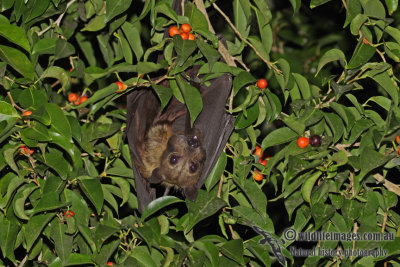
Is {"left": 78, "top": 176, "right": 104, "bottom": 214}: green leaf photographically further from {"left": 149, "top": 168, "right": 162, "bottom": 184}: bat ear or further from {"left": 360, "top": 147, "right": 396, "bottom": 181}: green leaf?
{"left": 360, "top": 147, "right": 396, "bottom": 181}: green leaf

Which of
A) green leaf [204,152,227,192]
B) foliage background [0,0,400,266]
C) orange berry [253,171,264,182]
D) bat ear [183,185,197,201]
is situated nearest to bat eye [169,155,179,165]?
bat ear [183,185,197,201]

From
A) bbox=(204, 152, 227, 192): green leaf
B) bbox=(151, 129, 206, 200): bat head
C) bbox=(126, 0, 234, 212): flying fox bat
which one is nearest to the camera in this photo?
bbox=(204, 152, 227, 192): green leaf

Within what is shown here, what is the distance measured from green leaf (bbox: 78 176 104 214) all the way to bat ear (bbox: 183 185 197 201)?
3.12 feet

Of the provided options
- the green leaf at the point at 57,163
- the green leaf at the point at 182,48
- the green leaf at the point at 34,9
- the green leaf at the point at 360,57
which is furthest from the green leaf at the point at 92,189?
the green leaf at the point at 360,57

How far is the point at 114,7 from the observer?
470cm

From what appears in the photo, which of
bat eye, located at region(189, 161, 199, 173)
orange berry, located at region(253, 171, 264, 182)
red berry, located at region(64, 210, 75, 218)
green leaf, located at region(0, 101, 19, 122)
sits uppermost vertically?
green leaf, located at region(0, 101, 19, 122)

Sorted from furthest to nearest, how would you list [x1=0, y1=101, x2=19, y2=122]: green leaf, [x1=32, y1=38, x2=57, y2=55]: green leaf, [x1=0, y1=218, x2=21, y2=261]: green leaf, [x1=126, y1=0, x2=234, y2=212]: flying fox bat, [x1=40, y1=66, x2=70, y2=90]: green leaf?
[x1=126, y1=0, x2=234, y2=212]: flying fox bat → [x1=40, y1=66, x2=70, y2=90]: green leaf → [x1=32, y1=38, x2=57, y2=55]: green leaf → [x1=0, y1=218, x2=21, y2=261]: green leaf → [x1=0, y1=101, x2=19, y2=122]: green leaf

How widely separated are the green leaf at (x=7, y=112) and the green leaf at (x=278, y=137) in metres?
1.96

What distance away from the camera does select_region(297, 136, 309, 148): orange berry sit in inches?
187

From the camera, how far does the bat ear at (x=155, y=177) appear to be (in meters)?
6.28

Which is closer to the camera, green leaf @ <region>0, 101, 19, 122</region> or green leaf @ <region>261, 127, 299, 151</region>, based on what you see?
green leaf @ <region>0, 101, 19, 122</region>

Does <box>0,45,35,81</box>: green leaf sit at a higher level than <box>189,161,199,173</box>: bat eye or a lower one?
higher

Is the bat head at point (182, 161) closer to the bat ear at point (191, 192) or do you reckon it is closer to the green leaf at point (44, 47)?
the bat ear at point (191, 192)

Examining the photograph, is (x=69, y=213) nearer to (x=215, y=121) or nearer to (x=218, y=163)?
(x=218, y=163)
